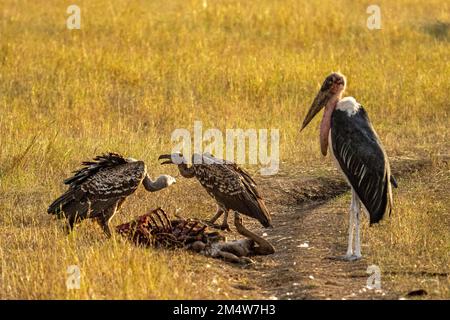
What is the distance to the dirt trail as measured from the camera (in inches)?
272

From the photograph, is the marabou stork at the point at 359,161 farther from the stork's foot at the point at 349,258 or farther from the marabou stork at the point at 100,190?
the marabou stork at the point at 100,190

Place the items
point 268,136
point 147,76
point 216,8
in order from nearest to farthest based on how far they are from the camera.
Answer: point 268,136 → point 147,76 → point 216,8

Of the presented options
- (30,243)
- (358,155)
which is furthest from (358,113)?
(30,243)

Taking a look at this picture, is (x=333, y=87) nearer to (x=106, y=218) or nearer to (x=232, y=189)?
(x=232, y=189)

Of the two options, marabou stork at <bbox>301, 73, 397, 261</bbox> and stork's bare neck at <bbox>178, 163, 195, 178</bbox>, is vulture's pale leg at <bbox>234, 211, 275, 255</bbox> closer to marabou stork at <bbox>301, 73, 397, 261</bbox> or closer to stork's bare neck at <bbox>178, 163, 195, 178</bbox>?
marabou stork at <bbox>301, 73, 397, 261</bbox>

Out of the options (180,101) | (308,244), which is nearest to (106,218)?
(308,244)

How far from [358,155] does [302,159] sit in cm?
330

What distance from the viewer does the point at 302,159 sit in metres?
10.9

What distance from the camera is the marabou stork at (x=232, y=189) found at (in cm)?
798

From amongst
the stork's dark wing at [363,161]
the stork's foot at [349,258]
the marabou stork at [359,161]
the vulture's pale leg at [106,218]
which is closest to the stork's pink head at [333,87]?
the marabou stork at [359,161]

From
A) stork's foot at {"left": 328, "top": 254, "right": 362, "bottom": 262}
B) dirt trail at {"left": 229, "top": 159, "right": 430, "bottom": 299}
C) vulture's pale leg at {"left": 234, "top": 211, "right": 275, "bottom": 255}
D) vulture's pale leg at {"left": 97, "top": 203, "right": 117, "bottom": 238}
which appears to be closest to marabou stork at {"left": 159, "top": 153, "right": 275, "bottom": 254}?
vulture's pale leg at {"left": 234, "top": 211, "right": 275, "bottom": 255}

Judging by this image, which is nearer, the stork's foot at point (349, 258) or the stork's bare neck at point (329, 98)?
the stork's foot at point (349, 258)
